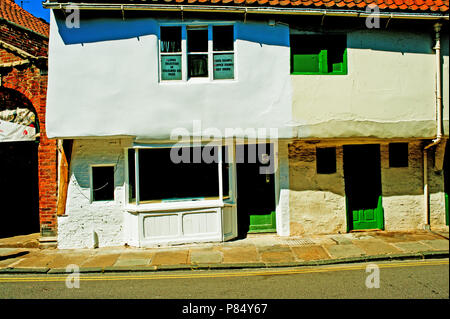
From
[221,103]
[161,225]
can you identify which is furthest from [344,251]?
[221,103]

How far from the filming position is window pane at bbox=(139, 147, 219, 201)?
8.94 m

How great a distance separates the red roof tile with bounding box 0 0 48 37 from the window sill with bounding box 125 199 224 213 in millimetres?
7665

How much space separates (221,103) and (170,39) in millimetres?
2306

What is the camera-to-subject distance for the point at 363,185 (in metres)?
9.61

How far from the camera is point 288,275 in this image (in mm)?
6422

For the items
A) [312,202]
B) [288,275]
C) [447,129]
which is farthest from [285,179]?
[447,129]

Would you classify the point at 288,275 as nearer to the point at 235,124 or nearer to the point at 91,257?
the point at 235,124

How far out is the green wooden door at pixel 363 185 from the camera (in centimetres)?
954

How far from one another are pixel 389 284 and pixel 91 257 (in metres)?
6.70

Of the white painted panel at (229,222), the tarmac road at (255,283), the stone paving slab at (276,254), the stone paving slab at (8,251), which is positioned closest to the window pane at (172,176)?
the white painted panel at (229,222)

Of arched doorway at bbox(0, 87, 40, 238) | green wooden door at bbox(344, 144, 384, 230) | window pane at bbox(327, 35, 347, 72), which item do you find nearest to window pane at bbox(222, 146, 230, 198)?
green wooden door at bbox(344, 144, 384, 230)

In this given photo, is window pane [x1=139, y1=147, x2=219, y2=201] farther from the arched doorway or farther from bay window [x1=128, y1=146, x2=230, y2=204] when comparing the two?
the arched doorway

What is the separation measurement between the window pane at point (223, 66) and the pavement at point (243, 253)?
4.65 meters

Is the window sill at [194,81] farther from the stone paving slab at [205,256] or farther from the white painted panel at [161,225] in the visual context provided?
the stone paving slab at [205,256]
